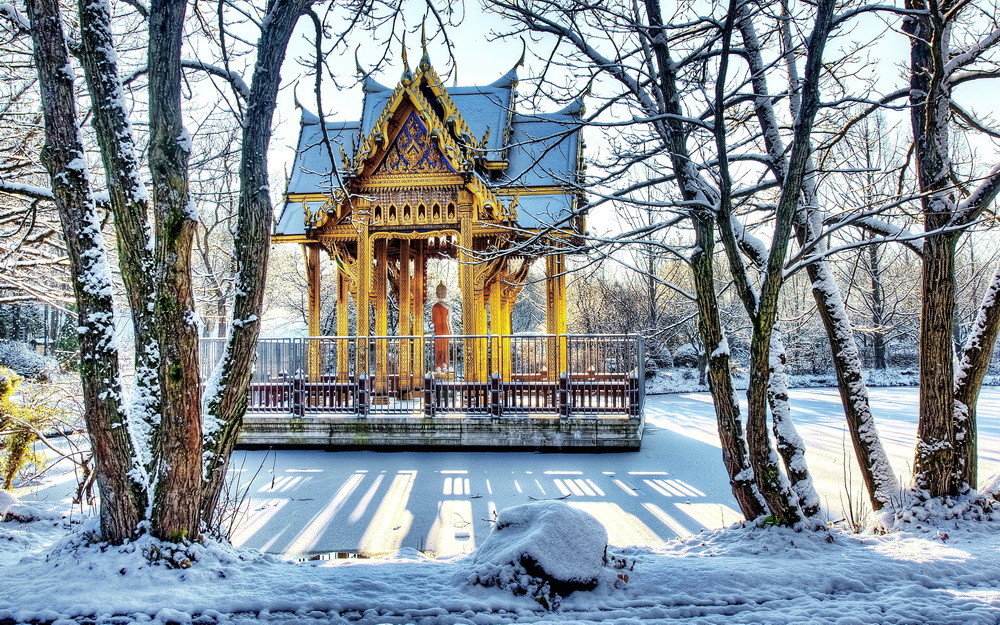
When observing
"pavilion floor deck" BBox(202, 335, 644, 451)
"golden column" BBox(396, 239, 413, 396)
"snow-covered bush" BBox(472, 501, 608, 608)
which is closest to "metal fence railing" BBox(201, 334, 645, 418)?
"pavilion floor deck" BBox(202, 335, 644, 451)

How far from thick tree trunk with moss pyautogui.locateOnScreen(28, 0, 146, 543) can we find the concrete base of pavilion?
7.55 m

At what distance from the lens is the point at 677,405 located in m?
19.7

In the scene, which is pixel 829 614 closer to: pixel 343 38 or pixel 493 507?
pixel 493 507

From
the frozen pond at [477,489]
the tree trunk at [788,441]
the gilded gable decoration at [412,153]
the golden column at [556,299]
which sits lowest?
the frozen pond at [477,489]

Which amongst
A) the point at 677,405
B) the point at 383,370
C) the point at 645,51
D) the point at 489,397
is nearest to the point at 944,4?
the point at 645,51

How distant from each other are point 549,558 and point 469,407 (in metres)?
8.00

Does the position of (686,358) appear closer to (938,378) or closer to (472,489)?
(472,489)

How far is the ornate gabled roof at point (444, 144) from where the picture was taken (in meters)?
13.4

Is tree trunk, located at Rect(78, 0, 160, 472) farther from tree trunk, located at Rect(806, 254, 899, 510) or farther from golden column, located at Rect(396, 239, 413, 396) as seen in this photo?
golden column, located at Rect(396, 239, 413, 396)

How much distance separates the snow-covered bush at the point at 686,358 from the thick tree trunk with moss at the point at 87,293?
29.2 m

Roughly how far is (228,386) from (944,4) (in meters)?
6.97

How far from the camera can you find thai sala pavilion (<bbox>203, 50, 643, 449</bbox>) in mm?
11141

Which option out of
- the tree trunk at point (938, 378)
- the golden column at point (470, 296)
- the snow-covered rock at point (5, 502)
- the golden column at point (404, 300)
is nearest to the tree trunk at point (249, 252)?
the snow-covered rock at point (5, 502)

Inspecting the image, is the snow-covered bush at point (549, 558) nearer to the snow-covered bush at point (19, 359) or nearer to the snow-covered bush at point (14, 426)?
the snow-covered bush at point (14, 426)
